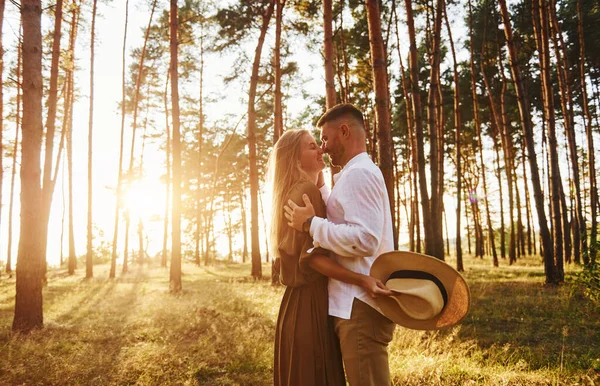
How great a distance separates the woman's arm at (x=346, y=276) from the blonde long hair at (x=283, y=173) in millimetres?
398

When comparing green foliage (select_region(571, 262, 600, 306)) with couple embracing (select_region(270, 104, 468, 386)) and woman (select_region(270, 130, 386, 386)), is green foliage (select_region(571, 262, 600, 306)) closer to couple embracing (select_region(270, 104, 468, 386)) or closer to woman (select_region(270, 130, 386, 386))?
couple embracing (select_region(270, 104, 468, 386))

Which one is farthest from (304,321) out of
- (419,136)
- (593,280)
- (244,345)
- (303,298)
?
(419,136)

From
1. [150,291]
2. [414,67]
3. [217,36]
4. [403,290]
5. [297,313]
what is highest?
[217,36]

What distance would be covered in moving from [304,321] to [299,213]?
67 cm

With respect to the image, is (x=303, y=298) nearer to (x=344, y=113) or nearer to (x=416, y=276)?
(x=416, y=276)

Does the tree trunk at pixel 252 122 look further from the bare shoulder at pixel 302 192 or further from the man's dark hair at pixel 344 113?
the bare shoulder at pixel 302 192

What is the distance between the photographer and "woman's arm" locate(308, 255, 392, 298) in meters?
2.13

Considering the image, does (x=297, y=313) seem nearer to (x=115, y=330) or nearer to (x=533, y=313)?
(x=115, y=330)

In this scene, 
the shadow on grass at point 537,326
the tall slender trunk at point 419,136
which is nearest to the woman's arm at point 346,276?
the shadow on grass at point 537,326

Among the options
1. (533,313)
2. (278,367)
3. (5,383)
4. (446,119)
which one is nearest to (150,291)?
(5,383)

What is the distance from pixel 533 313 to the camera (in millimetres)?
8305

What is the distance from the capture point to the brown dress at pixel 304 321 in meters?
2.27

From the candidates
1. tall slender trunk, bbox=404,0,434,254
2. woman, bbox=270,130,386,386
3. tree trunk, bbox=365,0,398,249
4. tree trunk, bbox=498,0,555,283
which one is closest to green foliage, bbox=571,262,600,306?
tree trunk, bbox=365,0,398,249

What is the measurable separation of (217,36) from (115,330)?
12670 mm
